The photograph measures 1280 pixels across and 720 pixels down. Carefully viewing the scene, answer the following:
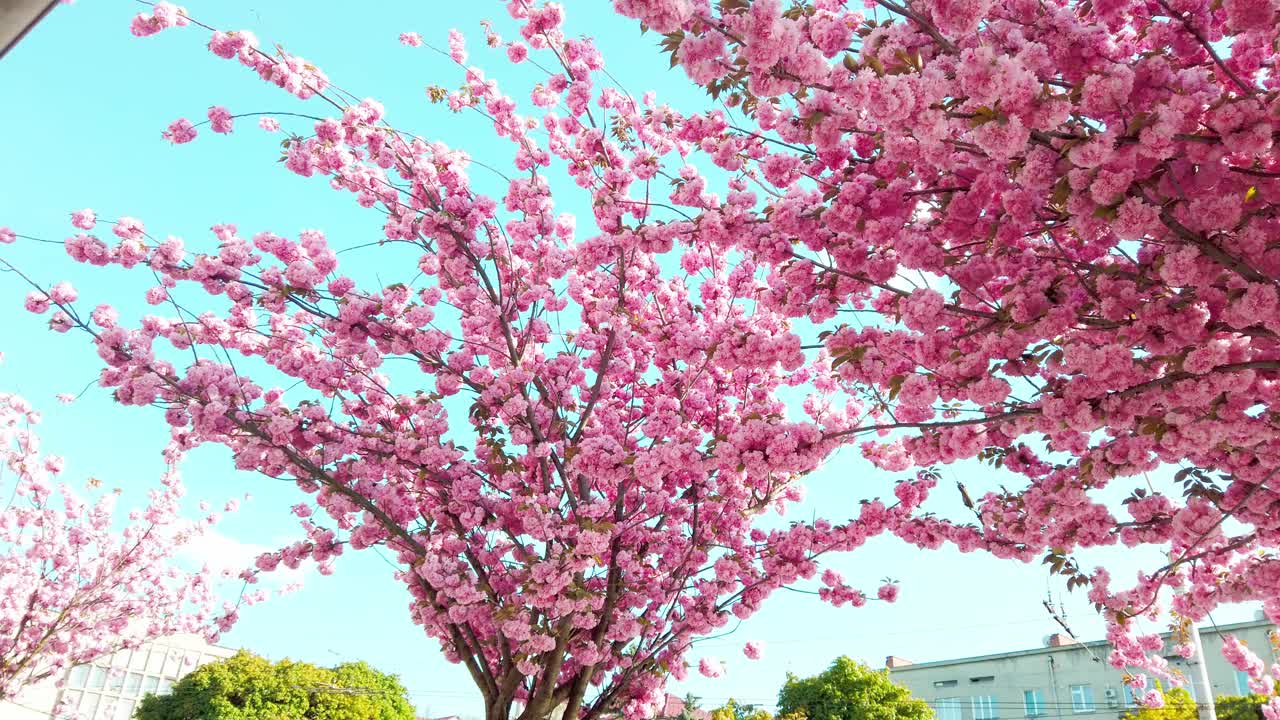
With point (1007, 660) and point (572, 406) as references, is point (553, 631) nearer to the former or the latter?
point (572, 406)

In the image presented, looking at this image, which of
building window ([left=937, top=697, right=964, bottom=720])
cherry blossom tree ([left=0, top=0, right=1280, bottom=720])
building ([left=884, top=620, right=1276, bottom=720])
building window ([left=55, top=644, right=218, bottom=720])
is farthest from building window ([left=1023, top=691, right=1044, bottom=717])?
building window ([left=55, top=644, right=218, bottom=720])

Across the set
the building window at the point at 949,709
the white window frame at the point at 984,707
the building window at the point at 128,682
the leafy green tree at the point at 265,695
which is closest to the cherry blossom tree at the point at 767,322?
the leafy green tree at the point at 265,695

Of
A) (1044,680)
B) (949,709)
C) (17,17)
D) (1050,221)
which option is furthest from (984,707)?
(17,17)

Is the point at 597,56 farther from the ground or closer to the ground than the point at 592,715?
farther from the ground

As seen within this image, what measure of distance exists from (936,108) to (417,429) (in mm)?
4371

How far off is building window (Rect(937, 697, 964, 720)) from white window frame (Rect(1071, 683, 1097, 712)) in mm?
5534

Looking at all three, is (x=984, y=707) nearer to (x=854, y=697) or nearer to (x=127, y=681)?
(x=854, y=697)

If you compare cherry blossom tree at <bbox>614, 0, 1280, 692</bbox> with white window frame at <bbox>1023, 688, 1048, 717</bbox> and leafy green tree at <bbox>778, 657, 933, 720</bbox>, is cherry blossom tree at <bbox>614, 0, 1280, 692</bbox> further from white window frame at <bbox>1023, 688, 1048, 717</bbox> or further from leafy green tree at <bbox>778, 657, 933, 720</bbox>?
white window frame at <bbox>1023, 688, 1048, 717</bbox>

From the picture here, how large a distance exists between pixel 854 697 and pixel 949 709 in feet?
37.5

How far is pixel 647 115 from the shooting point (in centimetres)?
602

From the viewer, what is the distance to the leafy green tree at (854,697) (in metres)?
26.2

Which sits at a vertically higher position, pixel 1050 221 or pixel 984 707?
pixel 984 707

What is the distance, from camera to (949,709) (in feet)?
116

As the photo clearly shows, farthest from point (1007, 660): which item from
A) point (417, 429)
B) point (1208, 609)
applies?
point (417, 429)
